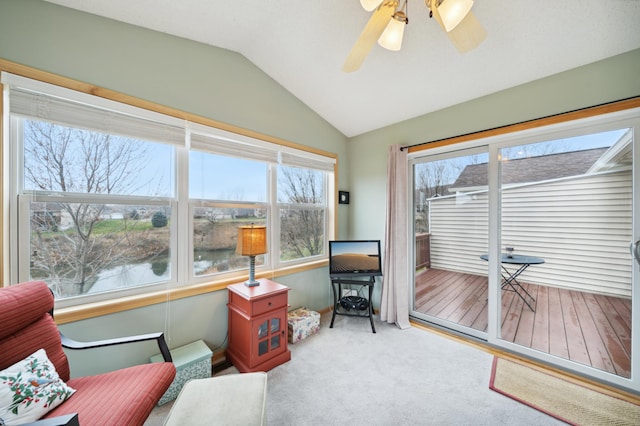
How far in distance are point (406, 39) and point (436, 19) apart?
0.75 metres

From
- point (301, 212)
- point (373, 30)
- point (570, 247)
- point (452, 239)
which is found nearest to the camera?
point (373, 30)

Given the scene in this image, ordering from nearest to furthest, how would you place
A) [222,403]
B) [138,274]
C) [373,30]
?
[222,403], [373,30], [138,274]

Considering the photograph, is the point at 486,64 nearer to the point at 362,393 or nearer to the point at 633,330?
the point at 633,330

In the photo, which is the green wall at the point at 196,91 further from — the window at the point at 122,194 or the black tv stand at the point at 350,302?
the black tv stand at the point at 350,302

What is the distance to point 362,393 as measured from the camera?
5.62 feet

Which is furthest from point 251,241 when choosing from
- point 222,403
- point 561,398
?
point 561,398

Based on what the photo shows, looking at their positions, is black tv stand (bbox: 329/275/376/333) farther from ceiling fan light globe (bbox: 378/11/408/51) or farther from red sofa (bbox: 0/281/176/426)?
ceiling fan light globe (bbox: 378/11/408/51)

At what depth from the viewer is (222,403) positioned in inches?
43.7

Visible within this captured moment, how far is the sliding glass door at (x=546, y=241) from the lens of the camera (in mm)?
1785

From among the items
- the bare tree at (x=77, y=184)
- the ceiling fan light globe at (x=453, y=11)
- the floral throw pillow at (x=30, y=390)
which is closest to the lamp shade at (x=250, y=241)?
the bare tree at (x=77, y=184)

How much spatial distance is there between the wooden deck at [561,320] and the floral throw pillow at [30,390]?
313cm

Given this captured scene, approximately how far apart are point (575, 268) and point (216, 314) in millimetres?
3115

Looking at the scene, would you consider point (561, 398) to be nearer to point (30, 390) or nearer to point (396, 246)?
point (396, 246)

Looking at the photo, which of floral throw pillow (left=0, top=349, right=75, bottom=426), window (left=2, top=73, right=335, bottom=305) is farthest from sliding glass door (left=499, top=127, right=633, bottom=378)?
floral throw pillow (left=0, top=349, right=75, bottom=426)
